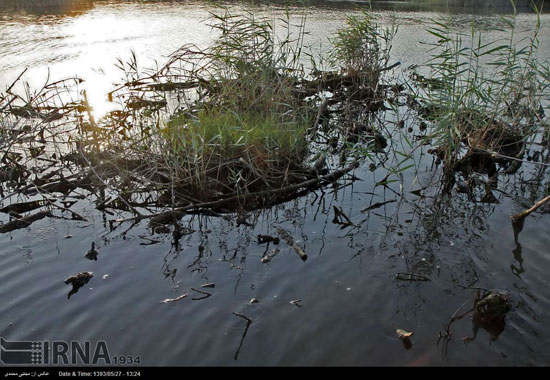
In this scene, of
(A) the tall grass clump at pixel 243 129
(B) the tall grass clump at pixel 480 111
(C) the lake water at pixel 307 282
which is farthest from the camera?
(B) the tall grass clump at pixel 480 111

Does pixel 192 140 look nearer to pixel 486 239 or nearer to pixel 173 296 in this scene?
pixel 173 296

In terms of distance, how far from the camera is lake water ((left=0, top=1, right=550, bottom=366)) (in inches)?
120

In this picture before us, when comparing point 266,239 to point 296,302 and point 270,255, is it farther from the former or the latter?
point 296,302

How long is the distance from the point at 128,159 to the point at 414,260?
3.09m

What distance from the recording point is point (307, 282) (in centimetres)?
368

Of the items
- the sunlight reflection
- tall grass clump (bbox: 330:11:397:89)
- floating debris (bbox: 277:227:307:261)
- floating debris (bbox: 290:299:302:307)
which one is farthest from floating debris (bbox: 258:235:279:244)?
tall grass clump (bbox: 330:11:397:89)

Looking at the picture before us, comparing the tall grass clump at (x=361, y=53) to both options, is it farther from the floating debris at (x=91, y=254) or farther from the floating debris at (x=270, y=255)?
the floating debris at (x=91, y=254)

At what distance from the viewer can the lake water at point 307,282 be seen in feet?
9.96

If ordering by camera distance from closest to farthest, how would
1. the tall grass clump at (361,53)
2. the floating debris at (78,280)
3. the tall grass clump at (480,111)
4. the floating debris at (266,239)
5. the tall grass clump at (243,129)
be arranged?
1. the floating debris at (78,280)
2. the floating debris at (266,239)
3. the tall grass clump at (243,129)
4. the tall grass clump at (480,111)
5. the tall grass clump at (361,53)

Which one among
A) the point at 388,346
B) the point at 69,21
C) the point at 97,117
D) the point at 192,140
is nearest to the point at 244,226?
the point at 192,140

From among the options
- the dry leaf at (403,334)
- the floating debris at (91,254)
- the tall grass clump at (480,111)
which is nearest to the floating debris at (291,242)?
the dry leaf at (403,334)

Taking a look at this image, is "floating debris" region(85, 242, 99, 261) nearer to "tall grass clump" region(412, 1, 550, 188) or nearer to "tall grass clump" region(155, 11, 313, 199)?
"tall grass clump" region(155, 11, 313, 199)

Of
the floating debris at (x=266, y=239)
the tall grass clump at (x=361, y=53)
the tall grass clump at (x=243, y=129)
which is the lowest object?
the floating debris at (x=266, y=239)

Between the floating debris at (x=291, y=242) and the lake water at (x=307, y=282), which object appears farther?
the floating debris at (x=291, y=242)
